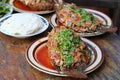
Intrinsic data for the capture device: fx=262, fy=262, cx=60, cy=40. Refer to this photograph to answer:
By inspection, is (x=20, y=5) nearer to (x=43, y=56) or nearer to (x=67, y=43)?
(x=43, y=56)

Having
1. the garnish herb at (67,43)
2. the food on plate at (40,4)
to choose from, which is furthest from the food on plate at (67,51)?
the food on plate at (40,4)

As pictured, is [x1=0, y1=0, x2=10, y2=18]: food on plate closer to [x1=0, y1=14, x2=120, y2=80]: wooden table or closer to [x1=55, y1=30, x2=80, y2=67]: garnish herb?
[x1=0, y1=14, x2=120, y2=80]: wooden table

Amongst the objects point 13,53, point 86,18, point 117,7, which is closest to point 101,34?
point 86,18

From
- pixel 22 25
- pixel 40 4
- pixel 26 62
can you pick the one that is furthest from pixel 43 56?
pixel 40 4

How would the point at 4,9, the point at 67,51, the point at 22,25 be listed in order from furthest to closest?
the point at 4,9 < the point at 22,25 < the point at 67,51

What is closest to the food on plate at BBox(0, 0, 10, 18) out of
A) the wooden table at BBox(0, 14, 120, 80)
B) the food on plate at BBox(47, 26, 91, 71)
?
the wooden table at BBox(0, 14, 120, 80)

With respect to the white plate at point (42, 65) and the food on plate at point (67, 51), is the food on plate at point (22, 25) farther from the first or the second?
the food on plate at point (67, 51)
